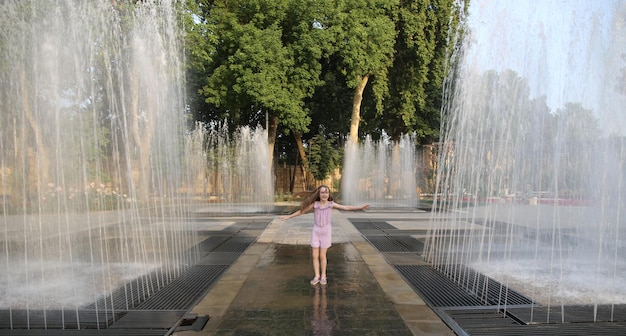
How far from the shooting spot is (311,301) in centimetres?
512

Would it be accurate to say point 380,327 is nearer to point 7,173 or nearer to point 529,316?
point 529,316

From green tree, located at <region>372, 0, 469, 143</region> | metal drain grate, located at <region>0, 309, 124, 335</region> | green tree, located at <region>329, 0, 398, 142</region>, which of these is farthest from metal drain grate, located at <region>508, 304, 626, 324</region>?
green tree, located at <region>372, 0, 469, 143</region>

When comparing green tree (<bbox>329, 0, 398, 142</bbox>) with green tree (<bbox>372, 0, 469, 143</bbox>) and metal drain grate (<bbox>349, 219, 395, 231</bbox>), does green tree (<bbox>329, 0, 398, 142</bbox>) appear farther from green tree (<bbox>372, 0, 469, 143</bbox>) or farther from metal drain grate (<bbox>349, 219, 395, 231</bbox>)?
metal drain grate (<bbox>349, 219, 395, 231</bbox>)

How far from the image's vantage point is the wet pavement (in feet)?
14.0

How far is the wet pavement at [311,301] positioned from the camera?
14.0 ft

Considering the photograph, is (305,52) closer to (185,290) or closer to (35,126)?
(35,126)

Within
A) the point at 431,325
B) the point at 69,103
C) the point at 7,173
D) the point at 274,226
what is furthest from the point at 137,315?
the point at 7,173

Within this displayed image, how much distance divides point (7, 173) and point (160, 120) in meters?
9.93

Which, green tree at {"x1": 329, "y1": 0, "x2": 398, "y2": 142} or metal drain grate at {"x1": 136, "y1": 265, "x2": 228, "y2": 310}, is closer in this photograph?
metal drain grate at {"x1": 136, "y1": 265, "x2": 228, "y2": 310}

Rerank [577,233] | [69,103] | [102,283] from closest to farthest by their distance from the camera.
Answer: [102,283] < [69,103] < [577,233]

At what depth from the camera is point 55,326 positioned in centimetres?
443

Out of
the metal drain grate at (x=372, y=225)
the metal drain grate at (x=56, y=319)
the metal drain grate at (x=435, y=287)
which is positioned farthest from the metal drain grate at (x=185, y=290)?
the metal drain grate at (x=372, y=225)

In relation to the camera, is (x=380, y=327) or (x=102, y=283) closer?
(x=380, y=327)

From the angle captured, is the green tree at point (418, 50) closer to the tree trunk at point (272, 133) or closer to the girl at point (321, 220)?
the tree trunk at point (272, 133)
